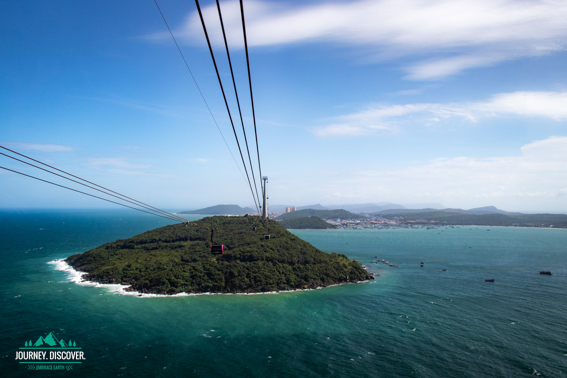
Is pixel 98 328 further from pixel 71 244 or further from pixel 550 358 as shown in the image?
pixel 71 244

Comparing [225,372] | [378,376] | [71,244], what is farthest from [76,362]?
[71,244]

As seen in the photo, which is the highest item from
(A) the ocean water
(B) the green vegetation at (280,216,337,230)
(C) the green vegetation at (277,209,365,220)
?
(C) the green vegetation at (277,209,365,220)

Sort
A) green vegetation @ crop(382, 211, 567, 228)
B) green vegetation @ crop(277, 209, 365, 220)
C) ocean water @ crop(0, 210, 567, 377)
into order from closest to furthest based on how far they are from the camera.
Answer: ocean water @ crop(0, 210, 567, 377)
green vegetation @ crop(382, 211, 567, 228)
green vegetation @ crop(277, 209, 365, 220)

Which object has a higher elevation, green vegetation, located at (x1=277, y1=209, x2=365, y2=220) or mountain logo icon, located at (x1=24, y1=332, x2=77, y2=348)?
green vegetation, located at (x1=277, y1=209, x2=365, y2=220)

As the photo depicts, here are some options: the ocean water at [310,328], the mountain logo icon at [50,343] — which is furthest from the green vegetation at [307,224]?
the mountain logo icon at [50,343]

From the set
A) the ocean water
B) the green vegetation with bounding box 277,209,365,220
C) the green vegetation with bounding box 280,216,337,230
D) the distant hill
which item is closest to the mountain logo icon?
the ocean water

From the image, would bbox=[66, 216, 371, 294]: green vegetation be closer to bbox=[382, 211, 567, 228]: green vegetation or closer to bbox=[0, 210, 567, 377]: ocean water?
bbox=[0, 210, 567, 377]: ocean water

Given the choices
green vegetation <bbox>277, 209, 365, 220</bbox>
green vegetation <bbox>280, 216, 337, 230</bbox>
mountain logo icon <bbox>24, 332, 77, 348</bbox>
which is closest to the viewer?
mountain logo icon <bbox>24, 332, 77, 348</bbox>
